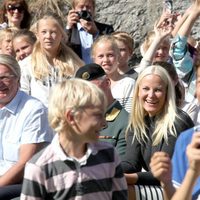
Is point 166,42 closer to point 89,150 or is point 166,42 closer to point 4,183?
point 4,183

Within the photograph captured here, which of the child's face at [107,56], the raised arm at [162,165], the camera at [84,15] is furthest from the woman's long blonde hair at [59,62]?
the raised arm at [162,165]

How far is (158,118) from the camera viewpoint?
16.1 ft

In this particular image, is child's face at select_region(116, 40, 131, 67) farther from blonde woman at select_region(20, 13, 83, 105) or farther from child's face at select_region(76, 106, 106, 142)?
child's face at select_region(76, 106, 106, 142)

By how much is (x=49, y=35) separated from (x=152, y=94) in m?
1.94

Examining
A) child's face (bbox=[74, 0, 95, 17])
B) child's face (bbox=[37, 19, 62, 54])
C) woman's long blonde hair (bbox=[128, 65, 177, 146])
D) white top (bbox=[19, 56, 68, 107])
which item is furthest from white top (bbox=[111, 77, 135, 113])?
child's face (bbox=[74, 0, 95, 17])

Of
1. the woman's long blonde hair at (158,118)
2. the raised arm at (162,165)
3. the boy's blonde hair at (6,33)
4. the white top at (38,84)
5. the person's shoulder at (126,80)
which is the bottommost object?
the white top at (38,84)

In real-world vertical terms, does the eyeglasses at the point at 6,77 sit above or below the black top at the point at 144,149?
above

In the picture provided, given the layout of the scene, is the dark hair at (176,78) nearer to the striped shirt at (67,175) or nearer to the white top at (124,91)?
the white top at (124,91)

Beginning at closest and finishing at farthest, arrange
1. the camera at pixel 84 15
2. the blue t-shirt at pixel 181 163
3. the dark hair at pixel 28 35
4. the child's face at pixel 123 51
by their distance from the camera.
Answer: the blue t-shirt at pixel 181 163, the child's face at pixel 123 51, the dark hair at pixel 28 35, the camera at pixel 84 15

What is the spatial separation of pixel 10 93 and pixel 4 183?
651 mm

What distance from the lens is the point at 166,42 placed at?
6953mm

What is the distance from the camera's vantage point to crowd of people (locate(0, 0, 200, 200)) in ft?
10.9

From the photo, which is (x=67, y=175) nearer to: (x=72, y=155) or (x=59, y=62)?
(x=72, y=155)

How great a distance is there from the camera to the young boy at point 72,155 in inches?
131
